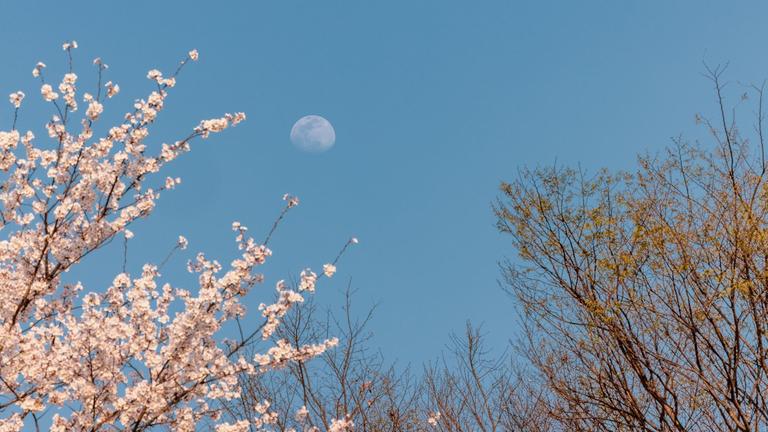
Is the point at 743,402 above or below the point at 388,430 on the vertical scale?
below

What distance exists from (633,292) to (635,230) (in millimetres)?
685

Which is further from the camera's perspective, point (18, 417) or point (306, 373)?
point (306, 373)

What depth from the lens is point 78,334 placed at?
210 inches

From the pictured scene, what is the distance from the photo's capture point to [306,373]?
32.1 ft

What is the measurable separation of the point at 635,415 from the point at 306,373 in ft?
17.2

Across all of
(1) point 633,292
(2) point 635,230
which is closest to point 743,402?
(1) point 633,292

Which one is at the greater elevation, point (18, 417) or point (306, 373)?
point (306, 373)

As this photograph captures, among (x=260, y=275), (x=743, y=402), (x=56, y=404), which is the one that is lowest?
(x=743, y=402)

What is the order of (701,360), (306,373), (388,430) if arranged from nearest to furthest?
(701,360), (306,373), (388,430)

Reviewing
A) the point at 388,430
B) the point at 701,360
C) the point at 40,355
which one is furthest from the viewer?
the point at 388,430

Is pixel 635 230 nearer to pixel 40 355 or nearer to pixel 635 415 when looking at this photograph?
pixel 635 415

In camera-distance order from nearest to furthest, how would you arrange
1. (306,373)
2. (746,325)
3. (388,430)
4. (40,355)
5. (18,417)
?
(18,417)
(40,355)
(746,325)
(306,373)
(388,430)

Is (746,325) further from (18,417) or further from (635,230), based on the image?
(18,417)

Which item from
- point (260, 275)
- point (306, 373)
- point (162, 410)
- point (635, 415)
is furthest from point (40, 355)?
point (635, 415)
